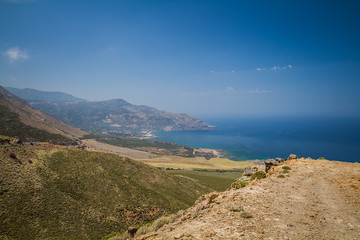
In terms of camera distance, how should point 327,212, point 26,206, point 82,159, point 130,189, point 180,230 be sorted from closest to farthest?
point 180,230 < point 327,212 < point 26,206 < point 130,189 < point 82,159

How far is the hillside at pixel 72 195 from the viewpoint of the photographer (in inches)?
1009

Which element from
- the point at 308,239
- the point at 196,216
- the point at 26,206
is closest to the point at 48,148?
the point at 26,206

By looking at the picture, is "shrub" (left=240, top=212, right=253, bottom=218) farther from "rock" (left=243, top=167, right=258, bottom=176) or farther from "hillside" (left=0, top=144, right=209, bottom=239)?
"hillside" (left=0, top=144, right=209, bottom=239)

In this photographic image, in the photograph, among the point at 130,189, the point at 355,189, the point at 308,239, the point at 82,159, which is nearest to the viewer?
the point at 308,239

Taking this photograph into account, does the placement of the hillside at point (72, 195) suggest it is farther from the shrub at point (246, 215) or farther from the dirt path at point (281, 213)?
the shrub at point (246, 215)

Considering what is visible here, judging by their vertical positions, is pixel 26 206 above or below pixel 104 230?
above

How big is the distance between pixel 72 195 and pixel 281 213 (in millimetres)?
34888

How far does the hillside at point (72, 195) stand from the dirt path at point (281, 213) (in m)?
21.6

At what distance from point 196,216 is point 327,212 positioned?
30.8ft

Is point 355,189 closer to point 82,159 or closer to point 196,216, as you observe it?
point 196,216

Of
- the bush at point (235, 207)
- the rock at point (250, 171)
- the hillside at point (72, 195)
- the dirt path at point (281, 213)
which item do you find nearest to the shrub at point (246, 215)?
the dirt path at point (281, 213)

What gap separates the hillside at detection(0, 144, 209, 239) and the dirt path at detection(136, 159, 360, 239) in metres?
21.6

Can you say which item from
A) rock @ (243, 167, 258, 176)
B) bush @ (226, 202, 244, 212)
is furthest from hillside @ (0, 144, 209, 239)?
bush @ (226, 202, 244, 212)

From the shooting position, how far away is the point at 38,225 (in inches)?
984
